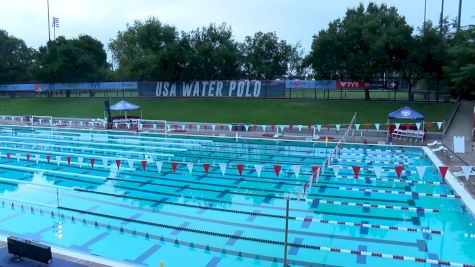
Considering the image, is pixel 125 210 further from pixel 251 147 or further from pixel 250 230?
pixel 251 147

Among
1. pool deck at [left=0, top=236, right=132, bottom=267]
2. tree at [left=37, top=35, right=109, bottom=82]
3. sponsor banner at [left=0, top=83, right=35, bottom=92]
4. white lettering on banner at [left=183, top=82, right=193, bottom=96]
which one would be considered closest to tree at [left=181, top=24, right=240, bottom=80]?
white lettering on banner at [left=183, top=82, right=193, bottom=96]

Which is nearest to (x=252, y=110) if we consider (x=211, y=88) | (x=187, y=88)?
(x=211, y=88)

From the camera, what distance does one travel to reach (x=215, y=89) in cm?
3744

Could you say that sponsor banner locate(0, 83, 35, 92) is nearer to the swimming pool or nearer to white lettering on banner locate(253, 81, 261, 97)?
white lettering on banner locate(253, 81, 261, 97)

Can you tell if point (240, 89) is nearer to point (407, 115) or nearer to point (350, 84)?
point (350, 84)

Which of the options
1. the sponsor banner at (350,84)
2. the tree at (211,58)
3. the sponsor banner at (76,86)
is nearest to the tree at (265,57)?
the tree at (211,58)

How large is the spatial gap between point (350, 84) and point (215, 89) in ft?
42.4

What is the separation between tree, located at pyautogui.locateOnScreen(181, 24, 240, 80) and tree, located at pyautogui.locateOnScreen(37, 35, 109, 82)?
12812mm

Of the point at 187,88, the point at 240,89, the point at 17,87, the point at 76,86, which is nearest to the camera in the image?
the point at 240,89

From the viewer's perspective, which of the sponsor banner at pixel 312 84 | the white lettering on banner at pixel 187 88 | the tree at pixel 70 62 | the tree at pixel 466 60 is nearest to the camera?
the tree at pixel 466 60

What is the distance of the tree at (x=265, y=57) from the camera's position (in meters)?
38.5

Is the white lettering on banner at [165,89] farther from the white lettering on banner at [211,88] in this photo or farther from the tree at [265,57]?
the tree at [265,57]

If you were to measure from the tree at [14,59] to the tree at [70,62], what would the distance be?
23.8 ft

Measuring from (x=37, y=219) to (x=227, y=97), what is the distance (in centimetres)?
2734
